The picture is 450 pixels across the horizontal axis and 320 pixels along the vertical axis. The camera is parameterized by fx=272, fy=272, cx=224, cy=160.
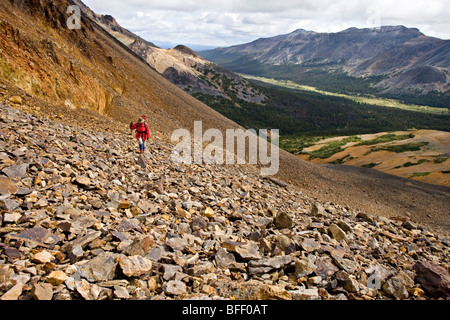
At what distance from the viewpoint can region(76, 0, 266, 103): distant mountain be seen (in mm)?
140250

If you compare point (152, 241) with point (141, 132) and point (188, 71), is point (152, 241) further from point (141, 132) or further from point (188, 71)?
point (188, 71)

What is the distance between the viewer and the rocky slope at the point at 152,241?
5.32 meters

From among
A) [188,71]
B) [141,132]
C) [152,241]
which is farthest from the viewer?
[188,71]

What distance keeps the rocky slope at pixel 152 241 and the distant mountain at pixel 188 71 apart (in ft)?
432

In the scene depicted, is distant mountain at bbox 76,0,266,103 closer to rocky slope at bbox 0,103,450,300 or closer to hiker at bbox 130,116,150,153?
hiker at bbox 130,116,150,153

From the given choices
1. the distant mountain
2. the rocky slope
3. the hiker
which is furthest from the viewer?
the distant mountain

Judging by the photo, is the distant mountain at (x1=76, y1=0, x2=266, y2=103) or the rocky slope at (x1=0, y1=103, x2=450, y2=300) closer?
the rocky slope at (x1=0, y1=103, x2=450, y2=300)

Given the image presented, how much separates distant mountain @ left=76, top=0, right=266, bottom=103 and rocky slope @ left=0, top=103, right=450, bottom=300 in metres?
132

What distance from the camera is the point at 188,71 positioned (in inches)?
5822

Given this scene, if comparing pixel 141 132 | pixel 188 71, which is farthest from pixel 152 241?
pixel 188 71

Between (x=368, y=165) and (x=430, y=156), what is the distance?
9.09 meters

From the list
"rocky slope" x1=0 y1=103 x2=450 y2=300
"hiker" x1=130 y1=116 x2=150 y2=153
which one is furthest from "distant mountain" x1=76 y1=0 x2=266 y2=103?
"rocky slope" x1=0 y1=103 x2=450 y2=300

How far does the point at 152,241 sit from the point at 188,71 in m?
151

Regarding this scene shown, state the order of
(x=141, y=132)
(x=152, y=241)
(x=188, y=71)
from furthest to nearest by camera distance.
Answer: (x=188, y=71)
(x=141, y=132)
(x=152, y=241)
